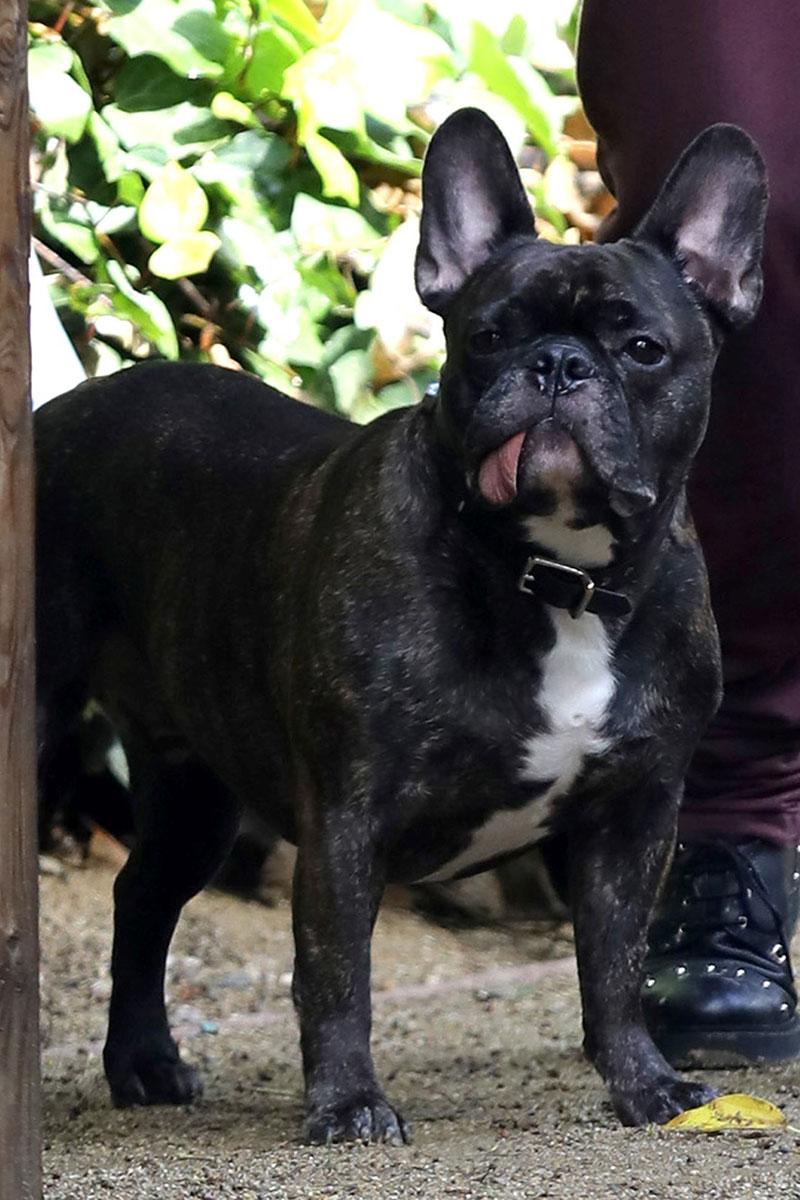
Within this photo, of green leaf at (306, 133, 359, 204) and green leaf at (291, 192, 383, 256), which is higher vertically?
green leaf at (306, 133, 359, 204)

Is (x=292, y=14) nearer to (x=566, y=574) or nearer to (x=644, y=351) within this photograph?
(x=644, y=351)

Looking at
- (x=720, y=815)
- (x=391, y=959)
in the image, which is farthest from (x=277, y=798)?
(x=391, y=959)

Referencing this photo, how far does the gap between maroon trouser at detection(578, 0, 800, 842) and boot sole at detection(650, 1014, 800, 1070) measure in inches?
13.0

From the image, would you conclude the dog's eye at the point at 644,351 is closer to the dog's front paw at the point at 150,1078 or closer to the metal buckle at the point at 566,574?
the metal buckle at the point at 566,574

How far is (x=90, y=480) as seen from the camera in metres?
3.49

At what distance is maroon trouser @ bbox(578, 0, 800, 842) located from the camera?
125 inches

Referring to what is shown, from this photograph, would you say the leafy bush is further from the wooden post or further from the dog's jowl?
the wooden post

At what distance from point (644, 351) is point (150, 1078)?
1.46m

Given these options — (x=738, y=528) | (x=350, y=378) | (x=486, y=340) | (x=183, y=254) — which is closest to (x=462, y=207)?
(x=486, y=340)

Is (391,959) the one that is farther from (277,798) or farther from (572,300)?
(572,300)

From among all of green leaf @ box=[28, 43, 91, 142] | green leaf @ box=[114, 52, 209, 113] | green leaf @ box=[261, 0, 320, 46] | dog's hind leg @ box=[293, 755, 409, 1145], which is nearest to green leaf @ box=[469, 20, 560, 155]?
green leaf @ box=[261, 0, 320, 46]

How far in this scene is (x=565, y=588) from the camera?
2.79 m

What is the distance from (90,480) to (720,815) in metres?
1.16

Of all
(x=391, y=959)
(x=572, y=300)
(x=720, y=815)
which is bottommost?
(x=391, y=959)
